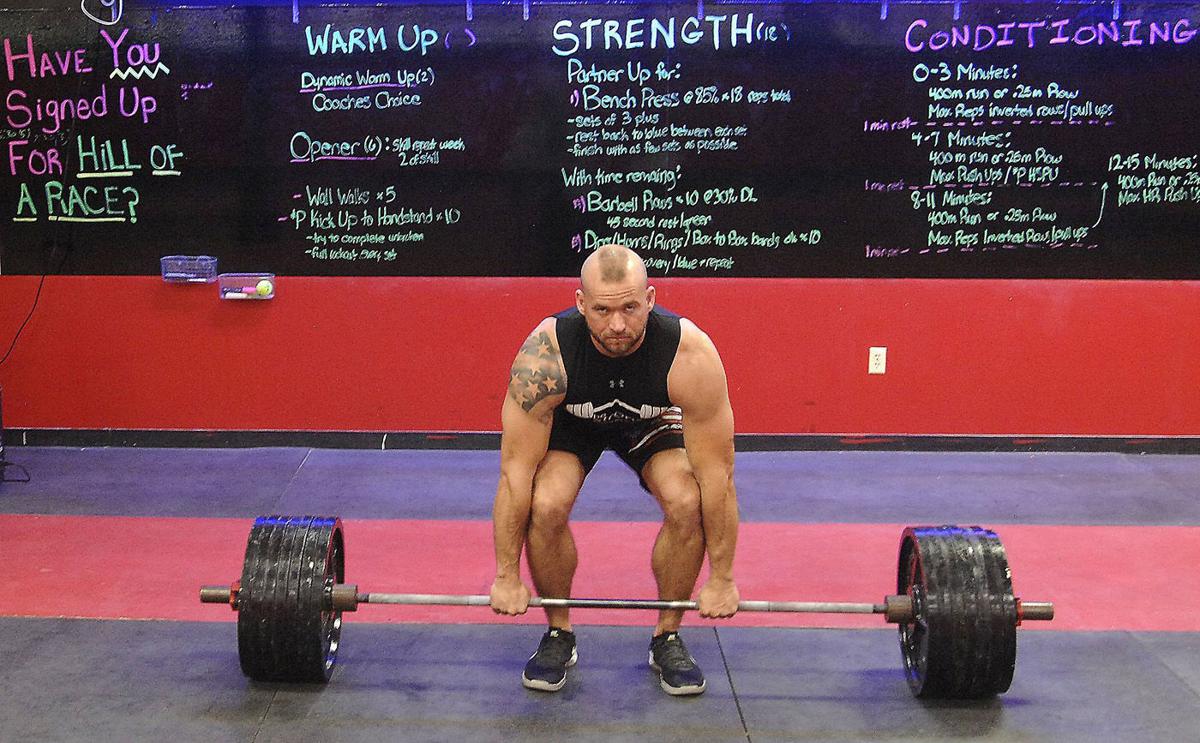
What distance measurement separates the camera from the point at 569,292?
226 inches

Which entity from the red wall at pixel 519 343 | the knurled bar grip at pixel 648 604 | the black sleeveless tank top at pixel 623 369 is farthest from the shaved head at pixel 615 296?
the red wall at pixel 519 343

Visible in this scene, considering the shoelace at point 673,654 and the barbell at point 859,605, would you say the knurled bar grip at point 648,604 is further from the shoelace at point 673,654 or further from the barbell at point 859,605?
the shoelace at point 673,654

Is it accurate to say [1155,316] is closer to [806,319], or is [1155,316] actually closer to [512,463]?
[806,319]

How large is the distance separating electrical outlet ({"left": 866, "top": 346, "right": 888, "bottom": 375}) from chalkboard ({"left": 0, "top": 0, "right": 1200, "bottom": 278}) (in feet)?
1.18

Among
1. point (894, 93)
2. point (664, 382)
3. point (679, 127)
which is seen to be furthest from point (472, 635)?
point (894, 93)

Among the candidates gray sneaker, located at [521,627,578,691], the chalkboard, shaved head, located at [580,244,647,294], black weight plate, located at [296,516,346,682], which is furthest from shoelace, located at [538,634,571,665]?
the chalkboard

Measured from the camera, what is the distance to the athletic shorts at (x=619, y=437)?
341 cm

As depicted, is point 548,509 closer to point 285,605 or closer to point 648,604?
point 648,604

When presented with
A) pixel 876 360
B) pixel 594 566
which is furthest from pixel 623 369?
pixel 876 360

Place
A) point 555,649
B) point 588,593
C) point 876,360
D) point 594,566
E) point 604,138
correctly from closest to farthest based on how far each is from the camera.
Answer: point 555,649 → point 588,593 → point 594,566 → point 604,138 → point 876,360

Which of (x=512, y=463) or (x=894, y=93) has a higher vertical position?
(x=894, y=93)

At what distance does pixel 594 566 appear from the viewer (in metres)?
4.33

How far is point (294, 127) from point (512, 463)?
295cm

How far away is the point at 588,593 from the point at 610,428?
2.76ft
